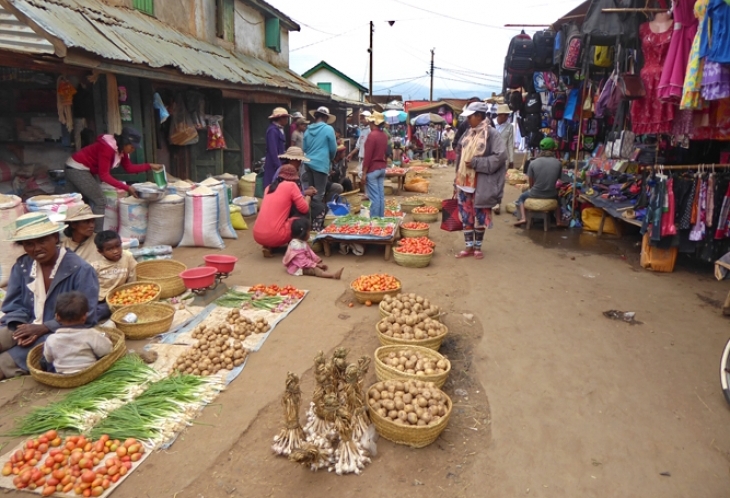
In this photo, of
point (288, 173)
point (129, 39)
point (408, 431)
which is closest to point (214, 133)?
point (129, 39)

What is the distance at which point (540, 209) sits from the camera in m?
9.46

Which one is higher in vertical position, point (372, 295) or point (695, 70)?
point (695, 70)

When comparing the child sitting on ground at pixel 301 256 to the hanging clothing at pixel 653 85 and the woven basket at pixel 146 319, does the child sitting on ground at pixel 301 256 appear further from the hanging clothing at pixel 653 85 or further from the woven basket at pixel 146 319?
the hanging clothing at pixel 653 85

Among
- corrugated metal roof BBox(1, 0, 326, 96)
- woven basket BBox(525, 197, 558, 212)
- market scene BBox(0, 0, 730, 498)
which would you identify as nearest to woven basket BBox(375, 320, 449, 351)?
market scene BBox(0, 0, 730, 498)

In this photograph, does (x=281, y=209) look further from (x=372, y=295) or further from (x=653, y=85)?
(x=653, y=85)

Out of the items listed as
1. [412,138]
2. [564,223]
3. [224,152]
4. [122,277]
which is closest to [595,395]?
[122,277]

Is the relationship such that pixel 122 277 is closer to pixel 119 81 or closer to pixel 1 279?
pixel 1 279

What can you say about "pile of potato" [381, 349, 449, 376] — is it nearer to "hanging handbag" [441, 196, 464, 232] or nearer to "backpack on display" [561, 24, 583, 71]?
"hanging handbag" [441, 196, 464, 232]

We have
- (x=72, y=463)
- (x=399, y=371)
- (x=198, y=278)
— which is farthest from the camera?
(x=198, y=278)

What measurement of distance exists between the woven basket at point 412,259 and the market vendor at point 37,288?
3.78 m

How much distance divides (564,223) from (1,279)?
8896 mm

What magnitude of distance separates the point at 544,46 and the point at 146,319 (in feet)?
28.2

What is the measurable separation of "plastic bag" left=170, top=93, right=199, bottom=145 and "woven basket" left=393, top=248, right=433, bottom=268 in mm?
6118

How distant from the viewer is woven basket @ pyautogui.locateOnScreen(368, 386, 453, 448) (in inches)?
118
